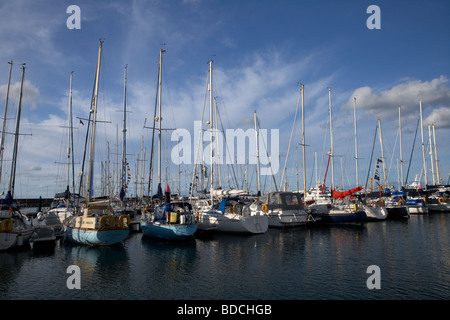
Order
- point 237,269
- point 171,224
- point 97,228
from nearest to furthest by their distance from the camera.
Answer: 1. point 237,269
2. point 97,228
3. point 171,224

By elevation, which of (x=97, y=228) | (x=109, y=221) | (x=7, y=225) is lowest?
(x=97, y=228)

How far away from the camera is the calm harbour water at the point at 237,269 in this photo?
44.2 ft

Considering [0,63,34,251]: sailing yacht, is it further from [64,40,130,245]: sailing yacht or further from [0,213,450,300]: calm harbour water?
[64,40,130,245]: sailing yacht

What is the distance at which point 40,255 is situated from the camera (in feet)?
71.7

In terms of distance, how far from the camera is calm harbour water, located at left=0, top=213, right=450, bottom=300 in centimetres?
1346

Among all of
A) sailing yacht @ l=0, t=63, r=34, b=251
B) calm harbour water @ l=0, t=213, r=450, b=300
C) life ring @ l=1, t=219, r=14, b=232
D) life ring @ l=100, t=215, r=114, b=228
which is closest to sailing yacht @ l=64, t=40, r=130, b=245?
life ring @ l=100, t=215, r=114, b=228

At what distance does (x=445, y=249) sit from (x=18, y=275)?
1106 inches

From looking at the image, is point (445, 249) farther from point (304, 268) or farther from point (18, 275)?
point (18, 275)

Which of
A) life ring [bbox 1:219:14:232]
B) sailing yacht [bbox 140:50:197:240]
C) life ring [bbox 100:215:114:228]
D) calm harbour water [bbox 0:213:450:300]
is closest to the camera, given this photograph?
calm harbour water [bbox 0:213:450:300]

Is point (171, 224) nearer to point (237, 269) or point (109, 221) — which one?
point (109, 221)

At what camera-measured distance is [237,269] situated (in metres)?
17.4

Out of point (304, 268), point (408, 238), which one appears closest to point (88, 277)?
point (304, 268)

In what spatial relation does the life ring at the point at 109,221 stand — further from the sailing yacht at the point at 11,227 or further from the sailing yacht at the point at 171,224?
the sailing yacht at the point at 11,227

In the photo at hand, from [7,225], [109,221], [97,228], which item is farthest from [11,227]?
[109,221]
